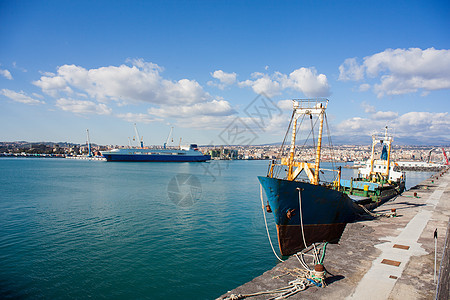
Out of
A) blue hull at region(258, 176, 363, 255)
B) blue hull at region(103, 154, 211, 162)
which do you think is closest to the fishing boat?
blue hull at region(258, 176, 363, 255)

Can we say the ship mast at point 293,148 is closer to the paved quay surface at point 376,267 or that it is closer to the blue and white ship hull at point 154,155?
the paved quay surface at point 376,267

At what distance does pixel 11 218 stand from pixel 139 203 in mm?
11926

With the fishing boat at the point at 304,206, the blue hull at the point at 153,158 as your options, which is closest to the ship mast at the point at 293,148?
the fishing boat at the point at 304,206

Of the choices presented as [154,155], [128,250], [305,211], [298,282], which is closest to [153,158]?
[154,155]

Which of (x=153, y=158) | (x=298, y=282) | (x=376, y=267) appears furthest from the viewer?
(x=153, y=158)

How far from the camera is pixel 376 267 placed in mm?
9477

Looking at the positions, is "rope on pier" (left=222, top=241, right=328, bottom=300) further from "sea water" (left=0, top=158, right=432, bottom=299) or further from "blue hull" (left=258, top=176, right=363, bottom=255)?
"blue hull" (left=258, top=176, right=363, bottom=255)

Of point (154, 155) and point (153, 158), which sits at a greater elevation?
point (154, 155)

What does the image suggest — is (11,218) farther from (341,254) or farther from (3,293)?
(341,254)

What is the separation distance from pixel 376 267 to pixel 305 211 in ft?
17.0

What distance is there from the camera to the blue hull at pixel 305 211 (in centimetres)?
1355

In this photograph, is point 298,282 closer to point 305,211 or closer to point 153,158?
point 305,211

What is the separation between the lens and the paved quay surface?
7.67 m

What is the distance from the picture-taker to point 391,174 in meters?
42.7
